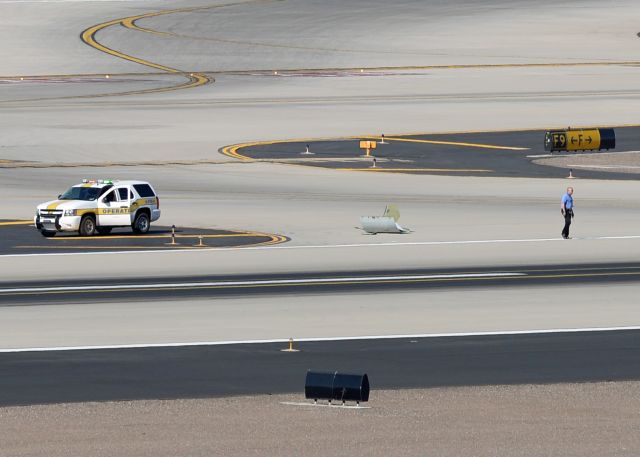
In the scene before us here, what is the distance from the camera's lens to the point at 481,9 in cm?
17038

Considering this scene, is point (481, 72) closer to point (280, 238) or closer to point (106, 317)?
point (280, 238)

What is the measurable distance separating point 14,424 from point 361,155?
60723mm

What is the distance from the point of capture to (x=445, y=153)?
84.8 meters

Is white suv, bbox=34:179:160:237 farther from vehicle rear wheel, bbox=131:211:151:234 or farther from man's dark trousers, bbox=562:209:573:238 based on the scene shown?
man's dark trousers, bbox=562:209:573:238

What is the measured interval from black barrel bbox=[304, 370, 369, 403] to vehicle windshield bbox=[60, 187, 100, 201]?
30.3 meters

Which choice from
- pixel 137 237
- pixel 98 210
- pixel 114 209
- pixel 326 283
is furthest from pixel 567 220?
pixel 98 210

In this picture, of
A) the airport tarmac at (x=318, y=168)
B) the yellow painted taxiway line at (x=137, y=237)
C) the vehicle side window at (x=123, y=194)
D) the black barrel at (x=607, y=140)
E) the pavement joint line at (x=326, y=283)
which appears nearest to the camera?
the airport tarmac at (x=318, y=168)

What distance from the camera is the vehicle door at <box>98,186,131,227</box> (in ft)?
182

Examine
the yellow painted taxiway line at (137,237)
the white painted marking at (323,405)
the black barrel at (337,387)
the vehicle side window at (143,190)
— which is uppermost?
the black barrel at (337,387)

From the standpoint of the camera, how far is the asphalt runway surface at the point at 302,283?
4069 cm

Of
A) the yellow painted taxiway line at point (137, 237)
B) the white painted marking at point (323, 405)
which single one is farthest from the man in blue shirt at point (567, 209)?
the white painted marking at point (323, 405)

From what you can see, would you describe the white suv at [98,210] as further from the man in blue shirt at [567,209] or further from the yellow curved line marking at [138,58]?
the yellow curved line marking at [138,58]

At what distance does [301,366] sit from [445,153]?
182 ft

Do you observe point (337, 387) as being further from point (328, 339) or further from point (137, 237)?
point (137, 237)
